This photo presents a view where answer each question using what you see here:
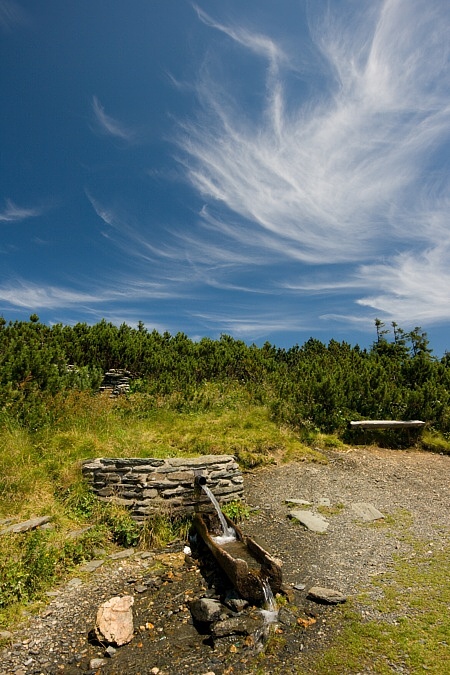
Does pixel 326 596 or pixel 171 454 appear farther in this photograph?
pixel 171 454

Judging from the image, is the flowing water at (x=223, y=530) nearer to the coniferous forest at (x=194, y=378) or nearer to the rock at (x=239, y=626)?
the rock at (x=239, y=626)

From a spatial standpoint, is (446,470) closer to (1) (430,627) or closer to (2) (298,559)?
(2) (298,559)

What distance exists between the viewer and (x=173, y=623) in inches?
194

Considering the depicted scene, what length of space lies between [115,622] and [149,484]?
286cm

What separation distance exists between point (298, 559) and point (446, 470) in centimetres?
676

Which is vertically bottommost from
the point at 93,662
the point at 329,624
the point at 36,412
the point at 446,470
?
the point at 93,662

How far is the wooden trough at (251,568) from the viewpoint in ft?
16.6

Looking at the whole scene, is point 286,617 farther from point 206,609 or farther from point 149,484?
point 149,484

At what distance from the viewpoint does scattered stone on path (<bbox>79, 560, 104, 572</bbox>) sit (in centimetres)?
613

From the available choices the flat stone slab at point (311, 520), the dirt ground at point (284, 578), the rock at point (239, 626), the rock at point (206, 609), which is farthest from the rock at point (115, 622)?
the flat stone slab at point (311, 520)

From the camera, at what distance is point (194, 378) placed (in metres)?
16.2

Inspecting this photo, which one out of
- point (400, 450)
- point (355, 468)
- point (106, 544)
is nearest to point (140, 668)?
point (106, 544)

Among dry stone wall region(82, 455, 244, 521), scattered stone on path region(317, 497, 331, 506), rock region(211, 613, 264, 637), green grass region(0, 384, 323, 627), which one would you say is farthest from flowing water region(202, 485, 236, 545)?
scattered stone on path region(317, 497, 331, 506)

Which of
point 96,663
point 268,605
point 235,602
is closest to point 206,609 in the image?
point 235,602
